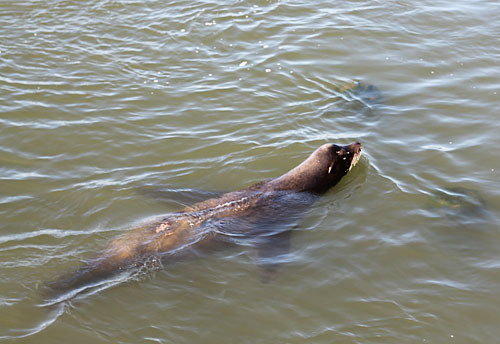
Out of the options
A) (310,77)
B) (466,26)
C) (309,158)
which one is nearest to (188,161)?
(309,158)

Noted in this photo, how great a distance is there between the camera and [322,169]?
8469 mm

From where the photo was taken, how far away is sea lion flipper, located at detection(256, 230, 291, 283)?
22.9 ft

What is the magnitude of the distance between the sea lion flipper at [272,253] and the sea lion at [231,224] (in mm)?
12

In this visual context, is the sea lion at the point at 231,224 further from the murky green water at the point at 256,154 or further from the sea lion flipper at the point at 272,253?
the murky green water at the point at 256,154

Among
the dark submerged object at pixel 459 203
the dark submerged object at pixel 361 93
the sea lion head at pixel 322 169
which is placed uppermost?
the dark submerged object at pixel 361 93

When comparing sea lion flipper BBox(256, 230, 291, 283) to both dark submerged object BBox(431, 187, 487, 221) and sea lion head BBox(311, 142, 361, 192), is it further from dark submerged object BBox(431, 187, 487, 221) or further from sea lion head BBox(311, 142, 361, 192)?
dark submerged object BBox(431, 187, 487, 221)

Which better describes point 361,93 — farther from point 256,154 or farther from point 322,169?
point 322,169

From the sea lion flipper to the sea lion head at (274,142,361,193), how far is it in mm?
858

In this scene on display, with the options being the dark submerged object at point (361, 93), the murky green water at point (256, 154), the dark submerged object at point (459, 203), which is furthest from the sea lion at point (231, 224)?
the dark submerged object at point (361, 93)

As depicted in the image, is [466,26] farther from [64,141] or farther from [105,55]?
[64,141]

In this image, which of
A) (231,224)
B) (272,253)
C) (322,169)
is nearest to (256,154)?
(322,169)

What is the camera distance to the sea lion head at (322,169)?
325 inches

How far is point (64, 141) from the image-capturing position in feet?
31.0

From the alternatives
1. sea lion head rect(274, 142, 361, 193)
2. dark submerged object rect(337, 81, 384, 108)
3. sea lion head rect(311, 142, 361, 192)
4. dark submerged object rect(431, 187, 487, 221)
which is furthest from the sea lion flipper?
dark submerged object rect(337, 81, 384, 108)
